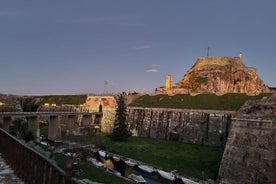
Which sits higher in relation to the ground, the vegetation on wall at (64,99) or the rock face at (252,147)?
the vegetation on wall at (64,99)

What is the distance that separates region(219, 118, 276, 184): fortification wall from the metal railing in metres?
18.0

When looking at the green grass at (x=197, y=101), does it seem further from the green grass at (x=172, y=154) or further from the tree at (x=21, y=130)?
the tree at (x=21, y=130)

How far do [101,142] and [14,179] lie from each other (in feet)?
111

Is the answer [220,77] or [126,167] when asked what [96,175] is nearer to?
[126,167]

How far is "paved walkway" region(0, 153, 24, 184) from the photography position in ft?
27.6

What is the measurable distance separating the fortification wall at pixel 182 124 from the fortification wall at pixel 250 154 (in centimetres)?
1433

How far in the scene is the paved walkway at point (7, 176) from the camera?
8.41 m

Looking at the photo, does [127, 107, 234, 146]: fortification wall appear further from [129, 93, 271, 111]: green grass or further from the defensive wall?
the defensive wall

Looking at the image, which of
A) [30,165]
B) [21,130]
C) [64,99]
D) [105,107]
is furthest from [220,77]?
[30,165]

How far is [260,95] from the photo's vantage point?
149 feet

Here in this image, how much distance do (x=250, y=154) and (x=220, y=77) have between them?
54.4 meters

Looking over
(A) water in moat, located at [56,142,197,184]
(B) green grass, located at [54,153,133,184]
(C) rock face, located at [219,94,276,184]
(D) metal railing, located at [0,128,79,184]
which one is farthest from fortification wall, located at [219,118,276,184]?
(D) metal railing, located at [0,128,79,184]

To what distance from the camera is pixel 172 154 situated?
121 ft

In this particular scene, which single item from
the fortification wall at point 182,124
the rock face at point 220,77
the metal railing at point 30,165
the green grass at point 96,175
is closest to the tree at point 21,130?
the green grass at point 96,175
